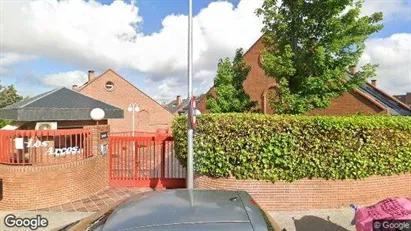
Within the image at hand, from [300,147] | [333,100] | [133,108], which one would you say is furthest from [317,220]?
[133,108]

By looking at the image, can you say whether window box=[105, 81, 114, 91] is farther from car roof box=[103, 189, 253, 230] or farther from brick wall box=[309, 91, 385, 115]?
car roof box=[103, 189, 253, 230]

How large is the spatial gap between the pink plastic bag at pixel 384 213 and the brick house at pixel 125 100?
30.9 m

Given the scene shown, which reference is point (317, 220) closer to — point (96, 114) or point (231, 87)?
point (96, 114)

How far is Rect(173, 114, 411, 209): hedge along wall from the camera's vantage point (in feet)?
22.4

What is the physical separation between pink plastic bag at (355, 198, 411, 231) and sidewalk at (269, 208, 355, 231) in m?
1.31

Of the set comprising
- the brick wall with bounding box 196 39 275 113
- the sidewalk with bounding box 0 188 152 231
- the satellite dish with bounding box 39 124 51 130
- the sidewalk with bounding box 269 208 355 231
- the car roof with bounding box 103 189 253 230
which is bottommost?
the sidewalk with bounding box 269 208 355 231

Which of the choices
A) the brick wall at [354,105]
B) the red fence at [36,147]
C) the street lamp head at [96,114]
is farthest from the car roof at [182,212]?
the brick wall at [354,105]

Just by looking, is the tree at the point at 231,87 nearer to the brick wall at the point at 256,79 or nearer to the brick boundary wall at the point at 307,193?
the brick boundary wall at the point at 307,193

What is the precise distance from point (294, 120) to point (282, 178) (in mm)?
1315

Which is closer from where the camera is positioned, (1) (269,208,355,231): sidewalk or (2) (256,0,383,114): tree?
(1) (269,208,355,231): sidewalk

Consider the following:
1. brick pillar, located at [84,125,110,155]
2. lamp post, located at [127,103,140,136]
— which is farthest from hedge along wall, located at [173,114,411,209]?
lamp post, located at [127,103,140,136]

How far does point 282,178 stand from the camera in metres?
6.87

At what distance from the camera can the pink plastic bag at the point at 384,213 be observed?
172 inches

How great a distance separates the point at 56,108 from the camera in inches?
354
